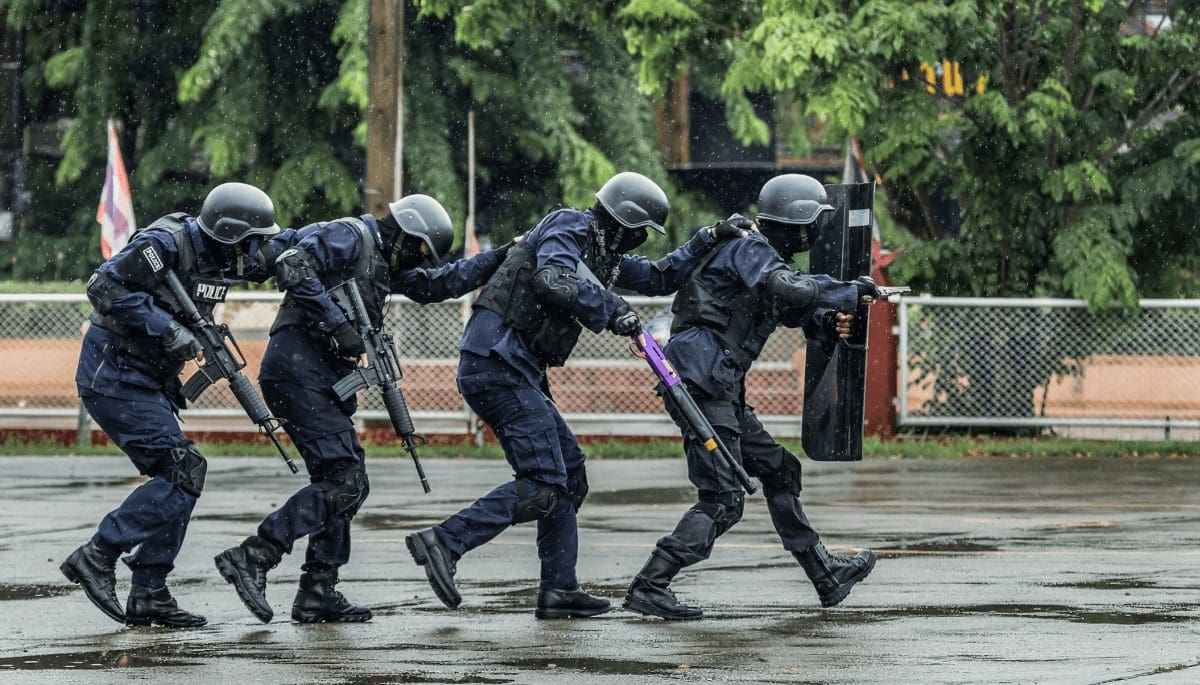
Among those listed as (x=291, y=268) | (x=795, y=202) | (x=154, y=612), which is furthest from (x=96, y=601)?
(x=795, y=202)

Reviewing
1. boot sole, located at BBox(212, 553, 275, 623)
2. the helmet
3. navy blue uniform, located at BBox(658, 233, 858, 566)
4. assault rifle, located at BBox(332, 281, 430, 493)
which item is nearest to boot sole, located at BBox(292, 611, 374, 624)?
boot sole, located at BBox(212, 553, 275, 623)

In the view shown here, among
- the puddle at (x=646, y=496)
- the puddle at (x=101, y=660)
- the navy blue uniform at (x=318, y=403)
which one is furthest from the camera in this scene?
the puddle at (x=646, y=496)

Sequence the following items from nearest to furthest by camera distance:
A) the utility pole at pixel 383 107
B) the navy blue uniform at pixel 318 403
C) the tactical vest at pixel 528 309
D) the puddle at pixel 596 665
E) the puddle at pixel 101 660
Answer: the puddle at pixel 596 665 → the puddle at pixel 101 660 → the navy blue uniform at pixel 318 403 → the tactical vest at pixel 528 309 → the utility pole at pixel 383 107

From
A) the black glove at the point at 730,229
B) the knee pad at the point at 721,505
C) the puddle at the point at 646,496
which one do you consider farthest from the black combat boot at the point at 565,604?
the puddle at the point at 646,496

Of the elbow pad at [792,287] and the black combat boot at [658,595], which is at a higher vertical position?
the elbow pad at [792,287]

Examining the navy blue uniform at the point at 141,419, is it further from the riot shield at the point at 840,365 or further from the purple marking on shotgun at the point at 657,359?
the riot shield at the point at 840,365

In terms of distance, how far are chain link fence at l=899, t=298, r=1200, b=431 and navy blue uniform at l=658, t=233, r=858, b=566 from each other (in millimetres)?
9684

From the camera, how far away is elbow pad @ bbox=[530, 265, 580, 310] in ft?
24.4

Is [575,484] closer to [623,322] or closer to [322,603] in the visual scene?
[623,322]

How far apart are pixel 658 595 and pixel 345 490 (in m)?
1.27

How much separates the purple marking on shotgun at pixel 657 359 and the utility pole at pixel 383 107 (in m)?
10.9

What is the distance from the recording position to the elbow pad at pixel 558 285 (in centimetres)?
743

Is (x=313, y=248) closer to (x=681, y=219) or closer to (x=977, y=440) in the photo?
(x=977, y=440)

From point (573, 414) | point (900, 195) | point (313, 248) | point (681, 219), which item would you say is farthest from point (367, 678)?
point (681, 219)
